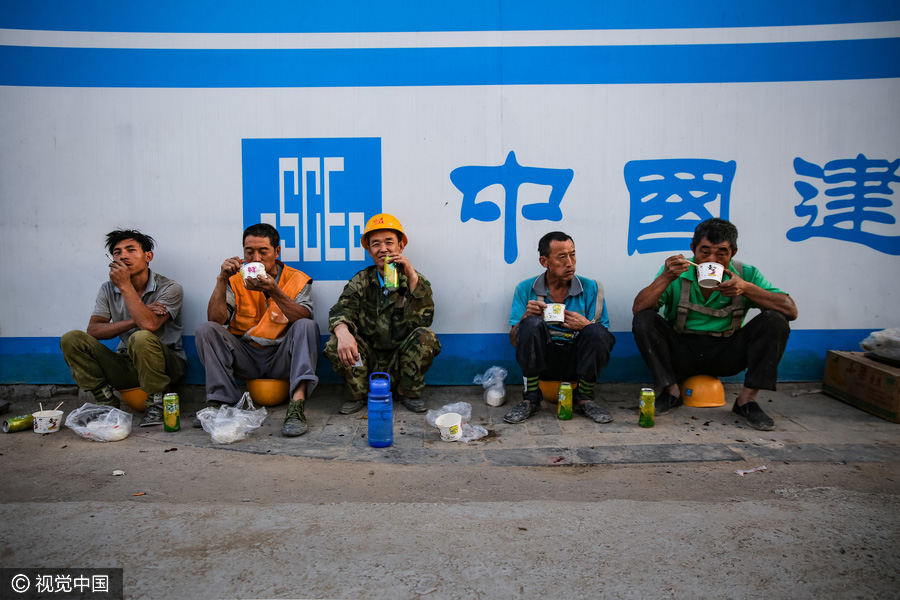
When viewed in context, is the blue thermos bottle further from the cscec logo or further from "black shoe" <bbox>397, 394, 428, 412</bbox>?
the cscec logo

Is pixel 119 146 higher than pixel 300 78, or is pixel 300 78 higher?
pixel 300 78

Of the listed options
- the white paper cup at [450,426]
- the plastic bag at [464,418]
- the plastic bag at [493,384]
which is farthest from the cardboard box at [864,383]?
the white paper cup at [450,426]

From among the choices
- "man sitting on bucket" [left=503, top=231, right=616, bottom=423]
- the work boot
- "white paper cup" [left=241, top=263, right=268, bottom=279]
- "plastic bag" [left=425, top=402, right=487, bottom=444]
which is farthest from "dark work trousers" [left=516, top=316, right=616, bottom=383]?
the work boot

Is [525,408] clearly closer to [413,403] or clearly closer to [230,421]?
[413,403]

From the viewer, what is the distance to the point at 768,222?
14.3 feet

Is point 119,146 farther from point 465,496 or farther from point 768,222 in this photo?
point 768,222

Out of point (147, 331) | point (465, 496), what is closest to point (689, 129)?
point (465, 496)

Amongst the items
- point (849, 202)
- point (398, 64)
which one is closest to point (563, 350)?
point (398, 64)

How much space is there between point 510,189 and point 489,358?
131 cm

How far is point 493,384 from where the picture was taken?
4176 mm

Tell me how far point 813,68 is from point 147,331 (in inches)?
204

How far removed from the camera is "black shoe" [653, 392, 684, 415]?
384 centimetres

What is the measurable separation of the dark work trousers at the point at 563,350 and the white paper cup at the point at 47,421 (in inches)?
117

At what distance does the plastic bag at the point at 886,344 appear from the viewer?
12.3ft
